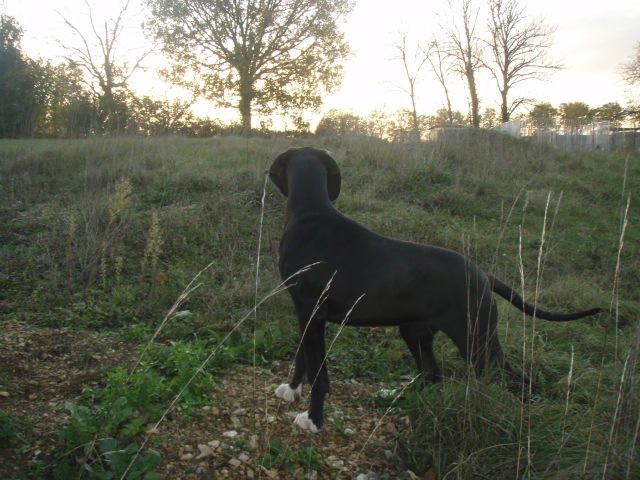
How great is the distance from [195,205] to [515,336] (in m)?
4.74

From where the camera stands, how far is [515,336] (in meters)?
4.12

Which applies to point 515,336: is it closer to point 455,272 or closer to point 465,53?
point 455,272

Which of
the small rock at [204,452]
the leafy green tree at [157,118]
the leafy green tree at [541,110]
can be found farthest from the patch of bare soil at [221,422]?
the leafy green tree at [541,110]

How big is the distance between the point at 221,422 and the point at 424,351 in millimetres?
1384

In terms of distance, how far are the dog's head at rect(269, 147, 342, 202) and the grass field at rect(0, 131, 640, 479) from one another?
1.68ft

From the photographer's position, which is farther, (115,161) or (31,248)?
(115,161)

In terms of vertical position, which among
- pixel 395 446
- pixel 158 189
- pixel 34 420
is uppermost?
pixel 158 189

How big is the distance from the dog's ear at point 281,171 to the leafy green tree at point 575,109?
5466cm

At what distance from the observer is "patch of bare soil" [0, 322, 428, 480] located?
90.5 inches

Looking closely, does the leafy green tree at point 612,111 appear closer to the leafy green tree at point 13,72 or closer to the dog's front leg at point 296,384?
the leafy green tree at point 13,72

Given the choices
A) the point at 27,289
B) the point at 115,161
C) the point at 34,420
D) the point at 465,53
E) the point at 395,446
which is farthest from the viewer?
the point at 465,53

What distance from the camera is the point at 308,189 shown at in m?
3.13

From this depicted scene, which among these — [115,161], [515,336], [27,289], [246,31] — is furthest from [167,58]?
[515,336]

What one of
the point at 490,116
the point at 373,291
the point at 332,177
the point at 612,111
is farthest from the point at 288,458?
the point at 612,111
